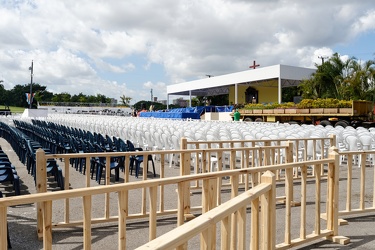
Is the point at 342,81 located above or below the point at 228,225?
above

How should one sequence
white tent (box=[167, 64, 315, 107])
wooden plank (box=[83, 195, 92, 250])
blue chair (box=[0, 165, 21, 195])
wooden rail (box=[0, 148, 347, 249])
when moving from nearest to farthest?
wooden rail (box=[0, 148, 347, 249])
wooden plank (box=[83, 195, 92, 250])
blue chair (box=[0, 165, 21, 195])
white tent (box=[167, 64, 315, 107])

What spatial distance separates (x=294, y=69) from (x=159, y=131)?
2946cm

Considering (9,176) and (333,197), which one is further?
(9,176)

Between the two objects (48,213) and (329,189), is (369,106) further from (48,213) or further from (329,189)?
(48,213)

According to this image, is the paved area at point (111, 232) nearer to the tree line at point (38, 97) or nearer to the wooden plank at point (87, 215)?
the wooden plank at point (87, 215)

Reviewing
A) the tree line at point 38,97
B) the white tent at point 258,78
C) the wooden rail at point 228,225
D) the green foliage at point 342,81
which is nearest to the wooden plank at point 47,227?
the wooden rail at point 228,225

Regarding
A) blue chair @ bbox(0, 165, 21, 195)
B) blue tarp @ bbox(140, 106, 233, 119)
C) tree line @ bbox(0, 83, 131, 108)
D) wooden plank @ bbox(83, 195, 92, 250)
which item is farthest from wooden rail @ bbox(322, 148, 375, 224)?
tree line @ bbox(0, 83, 131, 108)

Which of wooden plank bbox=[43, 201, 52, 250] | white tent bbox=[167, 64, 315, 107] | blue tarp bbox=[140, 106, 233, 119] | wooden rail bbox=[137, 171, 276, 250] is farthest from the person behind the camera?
blue tarp bbox=[140, 106, 233, 119]

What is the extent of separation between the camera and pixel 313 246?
4.54 meters

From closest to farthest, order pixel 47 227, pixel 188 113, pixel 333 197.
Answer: pixel 47 227 → pixel 333 197 → pixel 188 113

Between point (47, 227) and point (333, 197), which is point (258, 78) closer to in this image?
point (333, 197)

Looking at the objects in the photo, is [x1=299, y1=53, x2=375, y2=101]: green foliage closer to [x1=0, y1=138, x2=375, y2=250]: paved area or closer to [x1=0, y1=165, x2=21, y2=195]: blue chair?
[x1=0, y1=138, x2=375, y2=250]: paved area

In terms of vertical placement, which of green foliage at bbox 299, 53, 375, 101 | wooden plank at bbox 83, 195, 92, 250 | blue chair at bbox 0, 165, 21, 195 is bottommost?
blue chair at bbox 0, 165, 21, 195

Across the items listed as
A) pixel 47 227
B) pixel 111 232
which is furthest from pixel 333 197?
pixel 47 227
